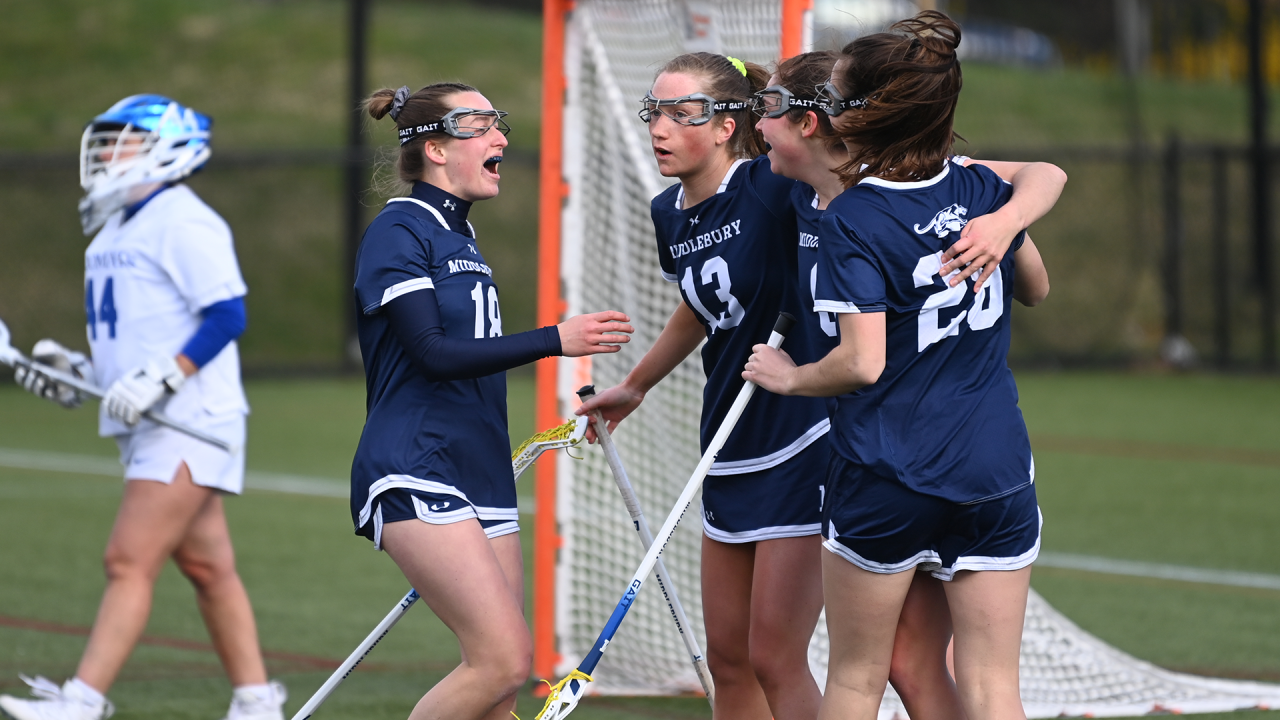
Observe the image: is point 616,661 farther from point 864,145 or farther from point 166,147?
point 864,145

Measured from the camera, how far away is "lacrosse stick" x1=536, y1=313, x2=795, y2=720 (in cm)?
355

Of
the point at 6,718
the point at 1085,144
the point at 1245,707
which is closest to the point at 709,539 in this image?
the point at 1245,707

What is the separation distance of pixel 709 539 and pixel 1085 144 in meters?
23.1

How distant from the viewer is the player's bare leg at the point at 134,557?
16.2ft

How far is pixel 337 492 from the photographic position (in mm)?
10453

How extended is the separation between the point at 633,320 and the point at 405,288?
217 cm

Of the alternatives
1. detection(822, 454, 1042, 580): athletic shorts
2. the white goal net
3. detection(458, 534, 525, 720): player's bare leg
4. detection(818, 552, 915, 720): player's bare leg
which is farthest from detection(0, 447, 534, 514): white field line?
detection(822, 454, 1042, 580): athletic shorts

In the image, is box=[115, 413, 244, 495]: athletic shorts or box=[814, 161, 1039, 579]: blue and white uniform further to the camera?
box=[115, 413, 244, 495]: athletic shorts

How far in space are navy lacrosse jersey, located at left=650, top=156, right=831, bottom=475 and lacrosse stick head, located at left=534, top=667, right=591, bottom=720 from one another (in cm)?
77

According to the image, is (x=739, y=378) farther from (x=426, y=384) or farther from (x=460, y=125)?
(x=460, y=125)

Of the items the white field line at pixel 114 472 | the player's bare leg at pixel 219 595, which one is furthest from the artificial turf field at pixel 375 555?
the player's bare leg at pixel 219 595

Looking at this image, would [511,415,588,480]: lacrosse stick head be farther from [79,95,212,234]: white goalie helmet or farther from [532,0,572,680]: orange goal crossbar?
[79,95,212,234]: white goalie helmet

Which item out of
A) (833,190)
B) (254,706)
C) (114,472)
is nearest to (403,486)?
(833,190)

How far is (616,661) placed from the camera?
230 inches
